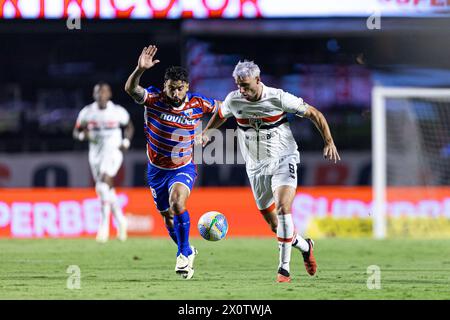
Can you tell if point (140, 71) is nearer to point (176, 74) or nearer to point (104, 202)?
point (176, 74)

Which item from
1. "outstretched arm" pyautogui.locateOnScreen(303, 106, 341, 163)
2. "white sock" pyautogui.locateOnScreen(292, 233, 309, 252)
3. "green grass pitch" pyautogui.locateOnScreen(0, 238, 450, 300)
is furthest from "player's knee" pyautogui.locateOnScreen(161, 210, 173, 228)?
"outstretched arm" pyautogui.locateOnScreen(303, 106, 341, 163)

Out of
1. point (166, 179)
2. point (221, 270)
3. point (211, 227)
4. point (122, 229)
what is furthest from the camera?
point (122, 229)

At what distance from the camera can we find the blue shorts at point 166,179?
35.4ft

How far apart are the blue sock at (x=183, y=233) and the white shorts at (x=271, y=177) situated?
721 mm

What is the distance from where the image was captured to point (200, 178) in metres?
20.8

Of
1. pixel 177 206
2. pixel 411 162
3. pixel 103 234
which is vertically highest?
pixel 411 162

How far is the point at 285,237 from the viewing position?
9.91m

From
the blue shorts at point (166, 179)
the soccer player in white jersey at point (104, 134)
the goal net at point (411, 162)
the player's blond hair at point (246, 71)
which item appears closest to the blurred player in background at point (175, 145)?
the blue shorts at point (166, 179)

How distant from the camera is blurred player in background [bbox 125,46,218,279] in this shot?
412 inches

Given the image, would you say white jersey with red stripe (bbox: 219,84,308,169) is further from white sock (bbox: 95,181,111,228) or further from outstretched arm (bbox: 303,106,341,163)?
white sock (bbox: 95,181,111,228)

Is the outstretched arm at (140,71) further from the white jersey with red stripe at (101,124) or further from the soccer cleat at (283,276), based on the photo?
the white jersey with red stripe at (101,124)

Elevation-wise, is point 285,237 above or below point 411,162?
below

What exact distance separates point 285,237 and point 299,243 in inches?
17.4

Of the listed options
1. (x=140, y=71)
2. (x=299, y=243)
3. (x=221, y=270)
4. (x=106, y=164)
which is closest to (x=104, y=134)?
(x=106, y=164)
